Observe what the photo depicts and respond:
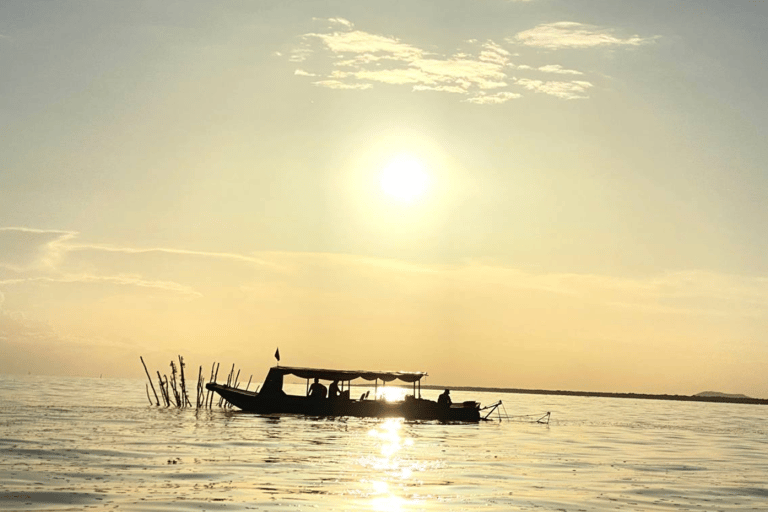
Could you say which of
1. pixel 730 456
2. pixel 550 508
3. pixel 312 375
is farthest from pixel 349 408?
pixel 550 508

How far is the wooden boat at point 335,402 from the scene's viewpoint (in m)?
69.6

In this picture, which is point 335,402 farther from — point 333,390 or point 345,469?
point 345,469

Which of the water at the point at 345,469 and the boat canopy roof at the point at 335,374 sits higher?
the boat canopy roof at the point at 335,374

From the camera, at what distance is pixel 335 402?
6962cm

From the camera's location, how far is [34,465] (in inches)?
1337

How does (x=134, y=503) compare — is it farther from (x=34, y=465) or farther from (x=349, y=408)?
(x=349, y=408)

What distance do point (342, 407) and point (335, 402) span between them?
754mm

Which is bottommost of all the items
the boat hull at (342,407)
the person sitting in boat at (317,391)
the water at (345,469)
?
the water at (345,469)

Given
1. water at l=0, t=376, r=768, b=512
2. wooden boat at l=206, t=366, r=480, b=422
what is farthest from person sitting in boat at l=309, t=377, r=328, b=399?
water at l=0, t=376, r=768, b=512

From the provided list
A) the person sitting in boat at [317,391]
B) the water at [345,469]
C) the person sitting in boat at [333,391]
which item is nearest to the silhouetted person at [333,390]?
the person sitting in boat at [333,391]

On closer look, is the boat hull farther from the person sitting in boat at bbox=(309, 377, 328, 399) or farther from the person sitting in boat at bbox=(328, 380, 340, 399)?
the person sitting in boat at bbox=(328, 380, 340, 399)

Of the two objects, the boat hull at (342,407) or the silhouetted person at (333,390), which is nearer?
the boat hull at (342,407)

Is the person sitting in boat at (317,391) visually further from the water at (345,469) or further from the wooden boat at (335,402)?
the water at (345,469)

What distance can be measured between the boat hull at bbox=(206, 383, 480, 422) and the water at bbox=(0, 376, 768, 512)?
6346 mm
